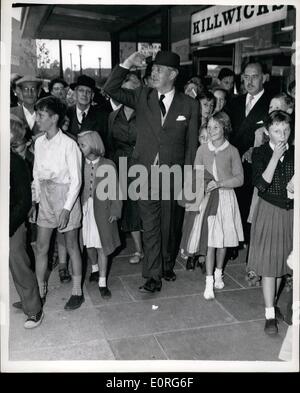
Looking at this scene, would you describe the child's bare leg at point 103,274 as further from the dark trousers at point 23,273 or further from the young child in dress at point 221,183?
the young child in dress at point 221,183

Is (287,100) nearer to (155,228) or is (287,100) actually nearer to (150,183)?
(150,183)

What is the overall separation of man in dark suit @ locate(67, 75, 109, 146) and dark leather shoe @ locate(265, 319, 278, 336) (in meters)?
2.66

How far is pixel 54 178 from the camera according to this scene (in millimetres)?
3520

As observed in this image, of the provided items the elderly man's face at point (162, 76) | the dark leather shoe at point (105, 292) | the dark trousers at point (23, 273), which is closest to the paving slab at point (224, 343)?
the dark leather shoe at point (105, 292)

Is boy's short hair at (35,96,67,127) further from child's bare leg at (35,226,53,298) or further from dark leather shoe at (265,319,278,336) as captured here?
dark leather shoe at (265,319,278,336)

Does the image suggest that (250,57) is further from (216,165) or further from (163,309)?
(163,309)

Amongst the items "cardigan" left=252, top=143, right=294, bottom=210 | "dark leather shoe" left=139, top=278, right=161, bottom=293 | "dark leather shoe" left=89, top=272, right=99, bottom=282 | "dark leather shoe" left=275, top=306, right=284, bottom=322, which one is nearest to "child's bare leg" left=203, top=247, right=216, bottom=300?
"dark leather shoe" left=139, top=278, right=161, bottom=293

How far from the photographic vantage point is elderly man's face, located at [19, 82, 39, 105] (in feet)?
14.7

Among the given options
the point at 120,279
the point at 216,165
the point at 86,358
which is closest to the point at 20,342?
the point at 86,358

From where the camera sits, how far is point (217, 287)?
13.5 ft

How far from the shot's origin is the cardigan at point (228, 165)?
393 cm

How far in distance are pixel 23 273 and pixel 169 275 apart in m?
1.58

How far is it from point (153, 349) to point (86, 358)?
474 millimetres

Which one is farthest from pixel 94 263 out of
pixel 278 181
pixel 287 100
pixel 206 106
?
pixel 287 100
